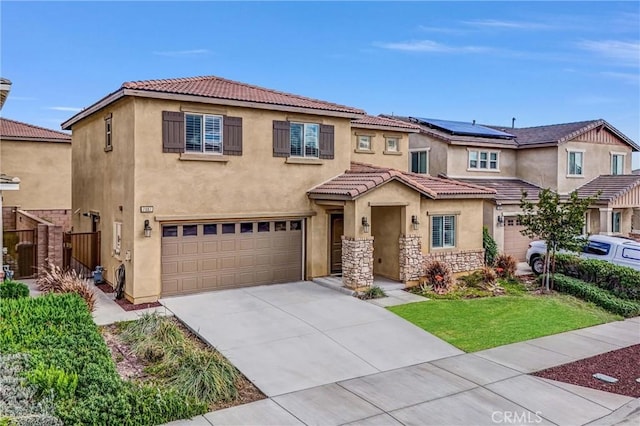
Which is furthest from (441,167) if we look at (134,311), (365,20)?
(134,311)

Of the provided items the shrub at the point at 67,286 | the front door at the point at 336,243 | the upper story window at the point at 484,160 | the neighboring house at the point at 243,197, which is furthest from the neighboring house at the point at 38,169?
the upper story window at the point at 484,160

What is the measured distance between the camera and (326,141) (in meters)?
17.3

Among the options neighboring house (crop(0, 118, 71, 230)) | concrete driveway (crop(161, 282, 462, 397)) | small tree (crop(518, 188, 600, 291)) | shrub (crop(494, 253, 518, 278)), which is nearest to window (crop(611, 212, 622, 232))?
shrub (crop(494, 253, 518, 278))

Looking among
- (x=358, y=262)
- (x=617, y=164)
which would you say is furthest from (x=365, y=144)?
(x=617, y=164)

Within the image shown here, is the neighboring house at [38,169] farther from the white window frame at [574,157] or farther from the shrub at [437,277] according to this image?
the white window frame at [574,157]

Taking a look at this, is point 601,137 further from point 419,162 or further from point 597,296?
point 597,296

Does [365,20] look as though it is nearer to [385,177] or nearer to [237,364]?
[385,177]

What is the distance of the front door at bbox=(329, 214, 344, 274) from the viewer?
57.7 ft

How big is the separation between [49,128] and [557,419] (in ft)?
97.7

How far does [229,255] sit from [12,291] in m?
5.99

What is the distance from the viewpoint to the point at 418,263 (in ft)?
55.9

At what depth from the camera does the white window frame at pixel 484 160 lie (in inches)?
992

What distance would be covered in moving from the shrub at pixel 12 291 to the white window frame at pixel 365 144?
13.2 meters

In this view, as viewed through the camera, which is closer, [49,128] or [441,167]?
[441,167]
